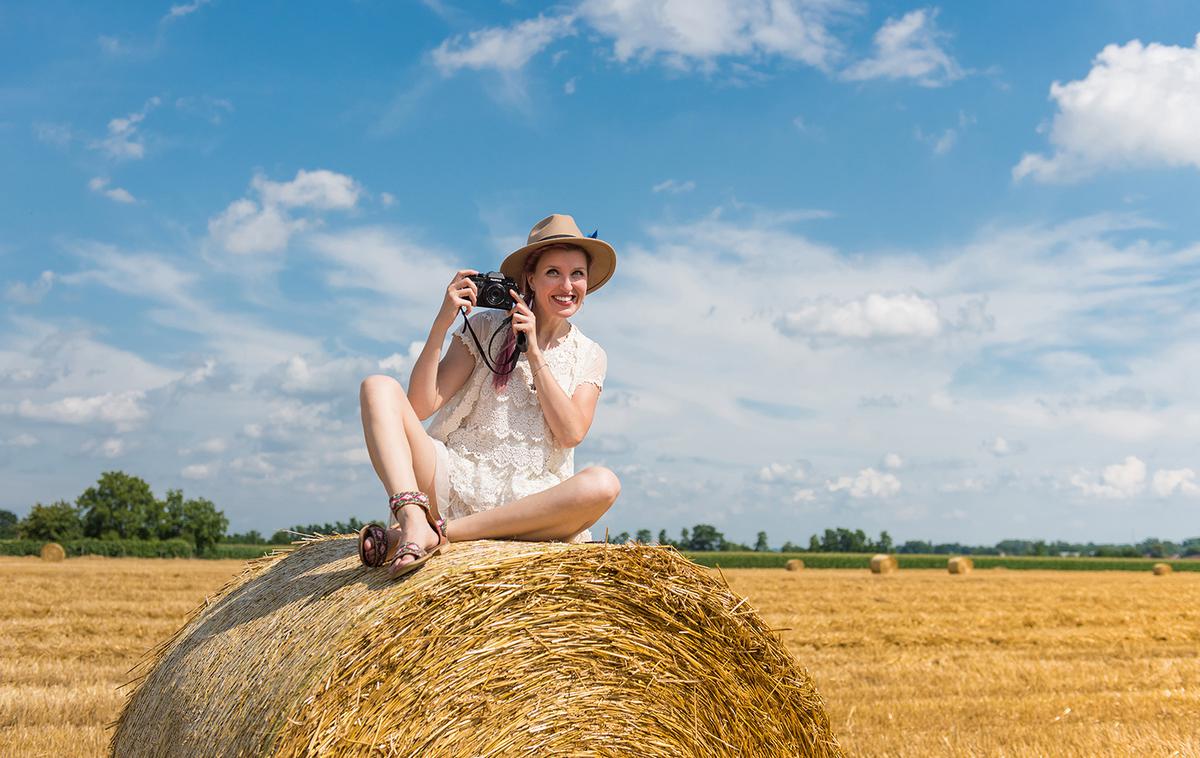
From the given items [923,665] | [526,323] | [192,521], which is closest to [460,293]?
[526,323]

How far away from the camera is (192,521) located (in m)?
53.0

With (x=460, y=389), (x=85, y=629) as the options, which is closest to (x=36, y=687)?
(x=85, y=629)

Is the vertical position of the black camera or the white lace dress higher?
the black camera

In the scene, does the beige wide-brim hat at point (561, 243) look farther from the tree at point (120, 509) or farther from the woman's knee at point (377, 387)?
the tree at point (120, 509)

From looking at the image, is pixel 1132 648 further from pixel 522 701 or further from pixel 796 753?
pixel 522 701

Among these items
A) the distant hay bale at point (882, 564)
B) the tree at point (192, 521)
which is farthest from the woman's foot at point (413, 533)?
the tree at point (192, 521)

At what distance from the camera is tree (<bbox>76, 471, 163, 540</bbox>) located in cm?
5181

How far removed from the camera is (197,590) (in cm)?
1442

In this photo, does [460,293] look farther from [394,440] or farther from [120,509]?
[120,509]

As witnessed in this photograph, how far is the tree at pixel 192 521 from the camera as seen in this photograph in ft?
172

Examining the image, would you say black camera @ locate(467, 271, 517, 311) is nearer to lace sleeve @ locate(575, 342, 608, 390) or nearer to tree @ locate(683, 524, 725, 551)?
lace sleeve @ locate(575, 342, 608, 390)

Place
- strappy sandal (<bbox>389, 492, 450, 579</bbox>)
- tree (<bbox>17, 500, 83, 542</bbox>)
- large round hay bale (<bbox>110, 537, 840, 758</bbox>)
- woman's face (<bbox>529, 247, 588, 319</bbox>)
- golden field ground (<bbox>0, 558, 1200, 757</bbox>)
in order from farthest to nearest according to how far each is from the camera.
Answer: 1. tree (<bbox>17, 500, 83, 542</bbox>)
2. golden field ground (<bbox>0, 558, 1200, 757</bbox>)
3. woman's face (<bbox>529, 247, 588, 319</bbox>)
4. strappy sandal (<bbox>389, 492, 450, 579</bbox>)
5. large round hay bale (<bbox>110, 537, 840, 758</bbox>)

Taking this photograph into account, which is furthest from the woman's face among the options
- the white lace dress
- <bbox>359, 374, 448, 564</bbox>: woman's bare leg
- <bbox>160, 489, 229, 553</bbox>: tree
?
<bbox>160, 489, 229, 553</bbox>: tree

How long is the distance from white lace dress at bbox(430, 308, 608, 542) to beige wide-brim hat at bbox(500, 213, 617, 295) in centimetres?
21
